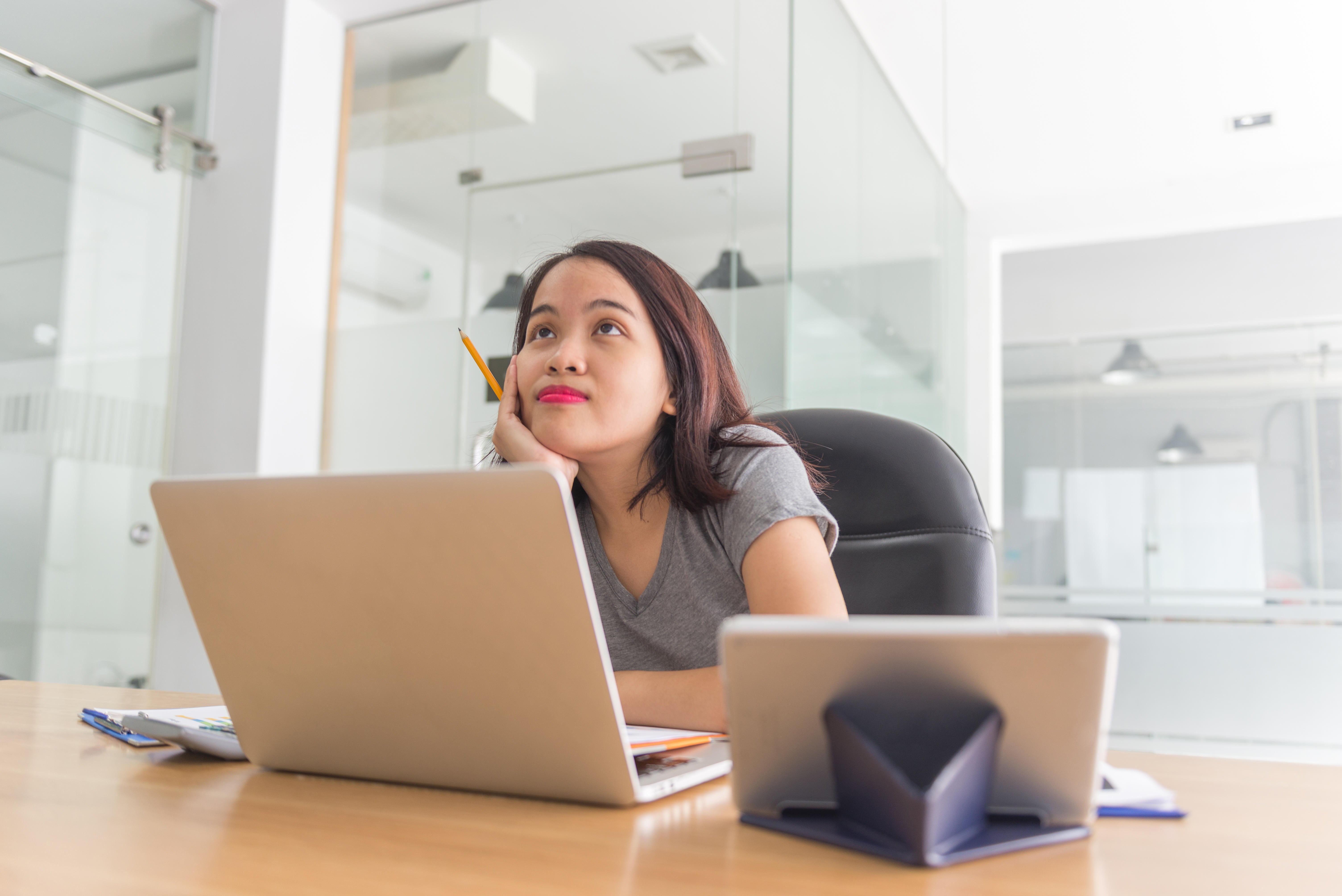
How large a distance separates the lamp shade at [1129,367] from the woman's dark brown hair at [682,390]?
3583 millimetres

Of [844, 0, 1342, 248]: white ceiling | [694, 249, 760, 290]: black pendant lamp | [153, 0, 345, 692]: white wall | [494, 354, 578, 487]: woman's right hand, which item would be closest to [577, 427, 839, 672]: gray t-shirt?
[494, 354, 578, 487]: woman's right hand

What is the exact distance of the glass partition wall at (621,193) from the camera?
8.75 ft

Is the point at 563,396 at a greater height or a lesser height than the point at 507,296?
lesser

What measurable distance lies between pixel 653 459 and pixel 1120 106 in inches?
123

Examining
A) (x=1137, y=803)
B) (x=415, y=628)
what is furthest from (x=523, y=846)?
(x=1137, y=803)

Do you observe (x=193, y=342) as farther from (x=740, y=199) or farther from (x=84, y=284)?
(x=740, y=199)

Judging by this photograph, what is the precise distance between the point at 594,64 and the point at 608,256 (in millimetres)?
2109

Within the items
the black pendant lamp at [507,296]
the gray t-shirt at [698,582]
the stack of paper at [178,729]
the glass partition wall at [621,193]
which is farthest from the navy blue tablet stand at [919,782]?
the black pendant lamp at [507,296]

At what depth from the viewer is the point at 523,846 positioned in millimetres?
469

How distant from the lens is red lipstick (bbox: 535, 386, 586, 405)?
1076 mm

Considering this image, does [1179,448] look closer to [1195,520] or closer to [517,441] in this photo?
[1195,520]

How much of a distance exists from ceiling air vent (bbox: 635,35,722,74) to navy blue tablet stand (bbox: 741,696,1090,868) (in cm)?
272

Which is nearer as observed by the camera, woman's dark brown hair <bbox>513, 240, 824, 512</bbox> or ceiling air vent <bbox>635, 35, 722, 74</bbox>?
woman's dark brown hair <bbox>513, 240, 824, 512</bbox>

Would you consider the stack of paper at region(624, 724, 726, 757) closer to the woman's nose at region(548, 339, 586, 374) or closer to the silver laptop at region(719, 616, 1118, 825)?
the silver laptop at region(719, 616, 1118, 825)
